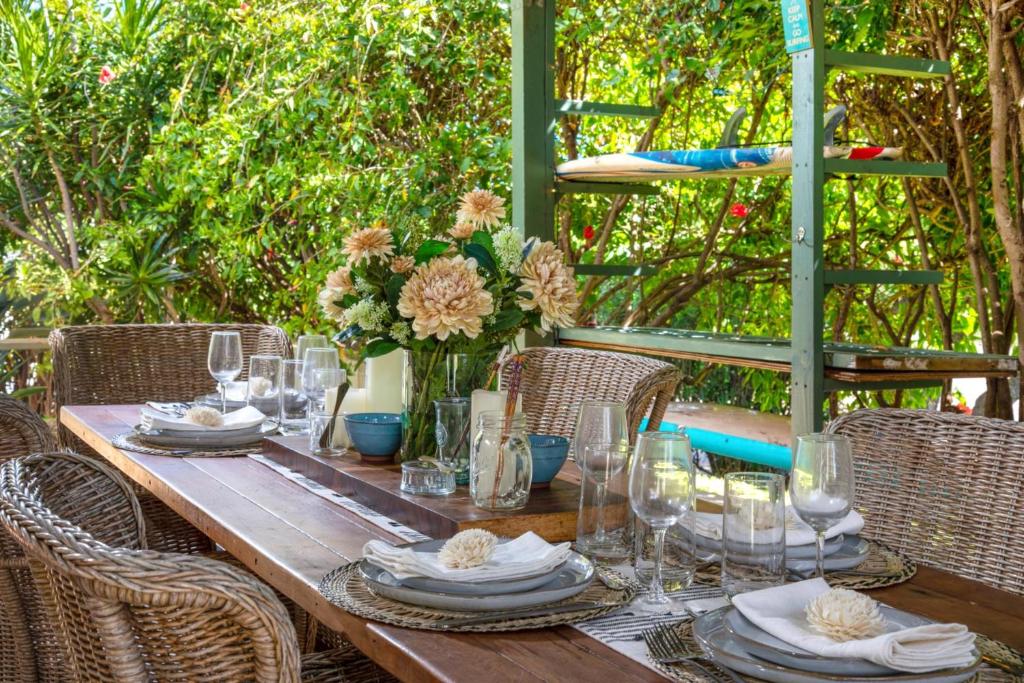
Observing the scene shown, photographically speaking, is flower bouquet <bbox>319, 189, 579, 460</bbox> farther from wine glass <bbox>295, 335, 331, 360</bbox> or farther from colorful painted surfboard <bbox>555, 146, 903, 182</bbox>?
colorful painted surfboard <bbox>555, 146, 903, 182</bbox>

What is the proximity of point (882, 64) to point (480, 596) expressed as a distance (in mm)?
2241

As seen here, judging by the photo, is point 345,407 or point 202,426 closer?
point 345,407

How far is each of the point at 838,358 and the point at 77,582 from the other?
2.24 metres

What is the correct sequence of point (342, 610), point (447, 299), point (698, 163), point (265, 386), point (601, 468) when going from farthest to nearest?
point (698, 163), point (265, 386), point (447, 299), point (601, 468), point (342, 610)

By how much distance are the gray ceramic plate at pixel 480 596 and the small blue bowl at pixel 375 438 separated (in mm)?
677

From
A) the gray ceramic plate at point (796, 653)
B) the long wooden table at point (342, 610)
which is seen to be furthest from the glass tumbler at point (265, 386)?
the gray ceramic plate at point (796, 653)

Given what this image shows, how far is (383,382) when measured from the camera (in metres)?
2.24

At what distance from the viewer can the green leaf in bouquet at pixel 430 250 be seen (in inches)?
77.0

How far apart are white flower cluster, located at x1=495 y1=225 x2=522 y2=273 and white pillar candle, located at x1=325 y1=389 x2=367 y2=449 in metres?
0.47

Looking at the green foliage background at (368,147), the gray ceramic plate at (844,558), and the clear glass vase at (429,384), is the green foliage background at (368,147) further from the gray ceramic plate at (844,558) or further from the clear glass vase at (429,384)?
the gray ceramic plate at (844,558)

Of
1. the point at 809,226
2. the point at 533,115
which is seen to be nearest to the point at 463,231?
the point at 809,226

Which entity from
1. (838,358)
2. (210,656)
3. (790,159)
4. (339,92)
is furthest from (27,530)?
(339,92)

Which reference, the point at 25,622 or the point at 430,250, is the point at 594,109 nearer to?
the point at 430,250

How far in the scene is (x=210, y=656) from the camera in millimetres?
1048
